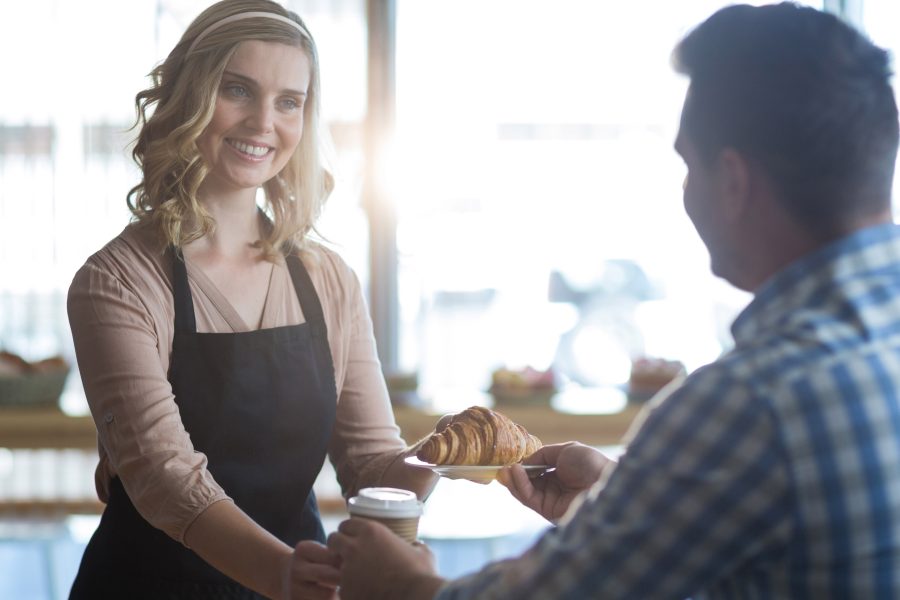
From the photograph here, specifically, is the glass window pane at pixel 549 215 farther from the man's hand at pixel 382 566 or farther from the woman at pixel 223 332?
the man's hand at pixel 382 566

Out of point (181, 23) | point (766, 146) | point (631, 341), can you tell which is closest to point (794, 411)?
point (766, 146)

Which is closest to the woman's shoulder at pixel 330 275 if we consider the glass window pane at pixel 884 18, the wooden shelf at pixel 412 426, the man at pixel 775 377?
the man at pixel 775 377

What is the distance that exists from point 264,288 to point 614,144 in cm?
340

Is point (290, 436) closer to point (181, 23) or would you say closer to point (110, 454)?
point (110, 454)

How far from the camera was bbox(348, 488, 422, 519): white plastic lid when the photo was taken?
1229 mm

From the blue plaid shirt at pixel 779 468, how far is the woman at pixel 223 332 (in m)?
0.85

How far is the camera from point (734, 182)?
101 centimetres

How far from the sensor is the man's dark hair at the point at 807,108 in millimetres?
969

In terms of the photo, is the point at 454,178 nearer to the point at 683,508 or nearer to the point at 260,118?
the point at 260,118

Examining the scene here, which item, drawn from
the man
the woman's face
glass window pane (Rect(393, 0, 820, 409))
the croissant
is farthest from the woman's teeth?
glass window pane (Rect(393, 0, 820, 409))

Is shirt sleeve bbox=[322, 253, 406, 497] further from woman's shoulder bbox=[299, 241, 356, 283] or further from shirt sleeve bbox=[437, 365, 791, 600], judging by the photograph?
shirt sleeve bbox=[437, 365, 791, 600]

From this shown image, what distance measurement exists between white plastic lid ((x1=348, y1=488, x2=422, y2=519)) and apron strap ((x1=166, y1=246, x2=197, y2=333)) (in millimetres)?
675

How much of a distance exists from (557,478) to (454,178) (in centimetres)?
351

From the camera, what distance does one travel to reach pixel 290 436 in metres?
1.89
